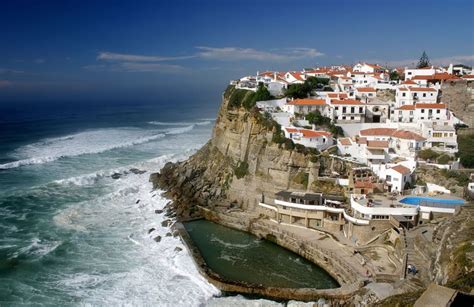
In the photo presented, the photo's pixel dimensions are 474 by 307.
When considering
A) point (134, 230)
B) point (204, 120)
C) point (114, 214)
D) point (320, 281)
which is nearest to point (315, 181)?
point (320, 281)

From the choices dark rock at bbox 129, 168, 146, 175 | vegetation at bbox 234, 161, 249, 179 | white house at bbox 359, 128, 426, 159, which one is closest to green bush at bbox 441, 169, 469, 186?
white house at bbox 359, 128, 426, 159

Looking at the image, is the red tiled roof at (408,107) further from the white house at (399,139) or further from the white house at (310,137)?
the white house at (310,137)

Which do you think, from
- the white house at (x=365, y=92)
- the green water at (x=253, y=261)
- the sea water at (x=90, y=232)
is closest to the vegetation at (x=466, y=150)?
the white house at (x=365, y=92)

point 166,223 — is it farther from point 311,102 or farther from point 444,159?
point 444,159

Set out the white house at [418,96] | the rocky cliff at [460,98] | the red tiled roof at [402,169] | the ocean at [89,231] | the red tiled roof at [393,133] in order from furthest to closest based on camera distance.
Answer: the white house at [418,96]
the rocky cliff at [460,98]
the red tiled roof at [393,133]
the red tiled roof at [402,169]
the ocean at [89,231]

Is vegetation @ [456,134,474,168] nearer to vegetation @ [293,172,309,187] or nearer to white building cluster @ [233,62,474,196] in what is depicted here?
white building cluster @ [233,62,474,196]

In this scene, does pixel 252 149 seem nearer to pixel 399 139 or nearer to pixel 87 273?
pixel 399 139

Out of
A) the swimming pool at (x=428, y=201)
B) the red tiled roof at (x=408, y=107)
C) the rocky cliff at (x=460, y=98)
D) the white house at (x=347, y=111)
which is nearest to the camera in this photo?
the swimming pool at (x=428, y=201)

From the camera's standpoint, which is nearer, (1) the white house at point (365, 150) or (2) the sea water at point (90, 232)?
(2) the sea water at point (90, 232)
